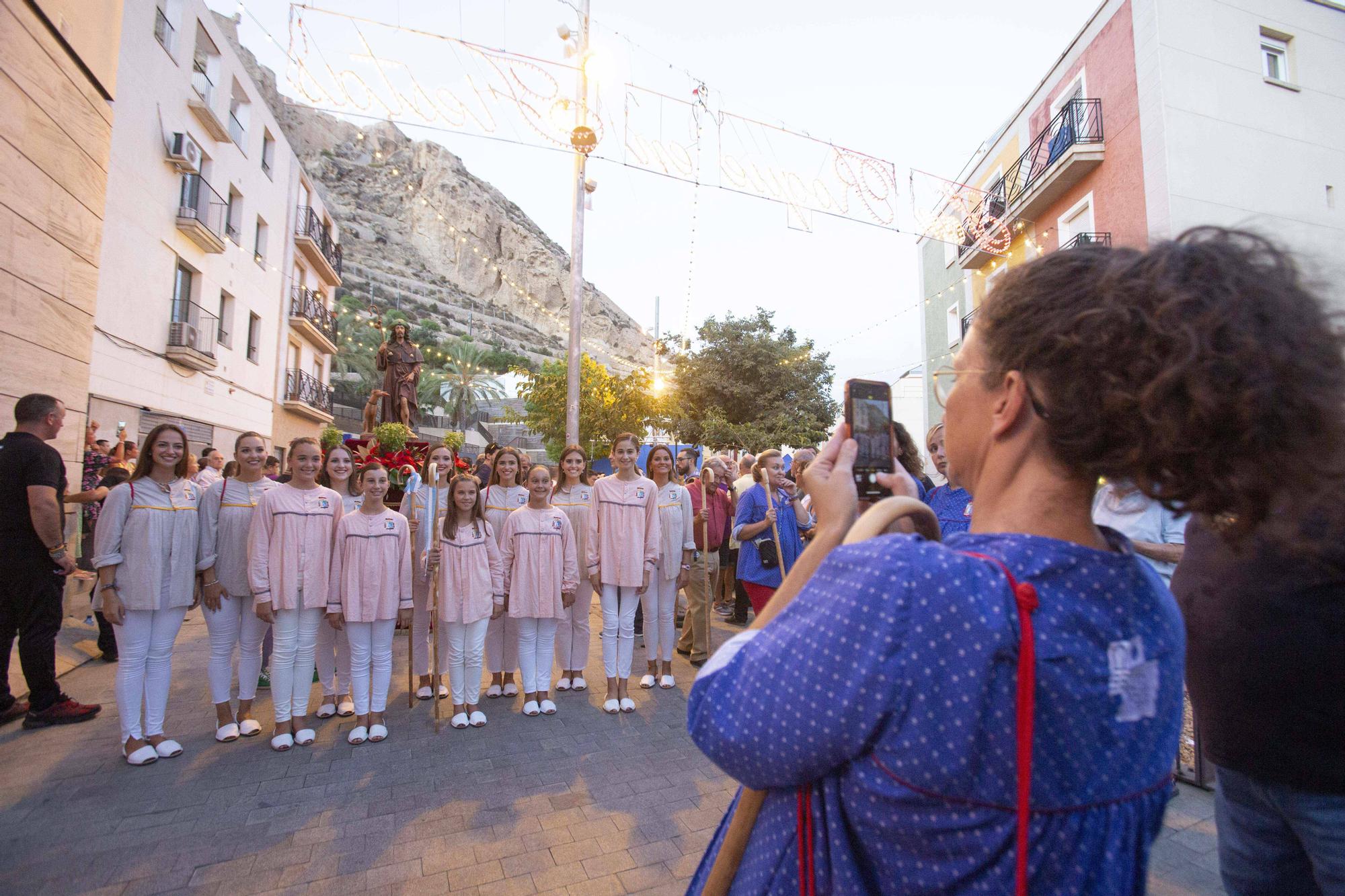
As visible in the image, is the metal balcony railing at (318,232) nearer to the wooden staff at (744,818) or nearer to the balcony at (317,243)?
the balcony at (317,243)

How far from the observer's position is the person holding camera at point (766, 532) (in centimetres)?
517

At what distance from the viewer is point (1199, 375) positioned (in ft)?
2.44

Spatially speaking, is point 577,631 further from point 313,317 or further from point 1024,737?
point 313,317

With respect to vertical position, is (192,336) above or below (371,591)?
above

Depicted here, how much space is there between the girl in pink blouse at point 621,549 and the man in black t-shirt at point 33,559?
386 cm

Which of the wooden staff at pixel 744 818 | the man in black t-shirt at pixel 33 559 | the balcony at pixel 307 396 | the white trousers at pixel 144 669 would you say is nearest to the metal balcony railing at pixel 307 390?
the balcony at pixel 307 396

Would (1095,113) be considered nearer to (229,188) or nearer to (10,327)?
(10,327)

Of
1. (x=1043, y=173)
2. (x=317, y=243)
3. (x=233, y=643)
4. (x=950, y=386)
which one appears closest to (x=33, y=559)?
(x=233, y=643)

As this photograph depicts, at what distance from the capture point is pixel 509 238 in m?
86.5

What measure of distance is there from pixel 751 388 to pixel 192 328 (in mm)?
16442

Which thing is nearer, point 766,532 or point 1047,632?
point 1047,632

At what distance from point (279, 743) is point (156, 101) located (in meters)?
14.5

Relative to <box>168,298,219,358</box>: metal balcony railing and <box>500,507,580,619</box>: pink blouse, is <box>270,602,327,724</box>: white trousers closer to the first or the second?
<box>500,507,580,619</box>: pink blouse

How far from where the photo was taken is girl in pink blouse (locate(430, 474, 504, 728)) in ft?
16.8
